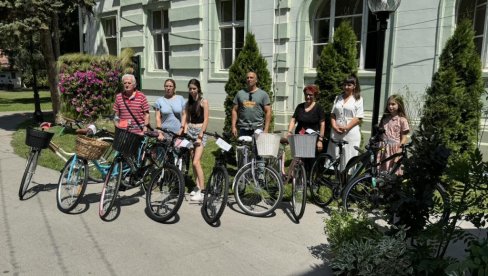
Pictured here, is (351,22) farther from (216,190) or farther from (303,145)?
(216,190)

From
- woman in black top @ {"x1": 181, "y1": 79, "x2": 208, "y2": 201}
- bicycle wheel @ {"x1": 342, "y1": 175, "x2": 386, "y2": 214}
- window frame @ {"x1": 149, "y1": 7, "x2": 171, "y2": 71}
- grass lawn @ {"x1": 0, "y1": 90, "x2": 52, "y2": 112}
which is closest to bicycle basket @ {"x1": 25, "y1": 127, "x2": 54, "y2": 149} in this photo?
woman in black top @ {"x1": 181, "y1": 79, "x2": 208, "y2": 201}

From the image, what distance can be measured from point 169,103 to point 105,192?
178 cm

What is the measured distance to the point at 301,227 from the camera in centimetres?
487

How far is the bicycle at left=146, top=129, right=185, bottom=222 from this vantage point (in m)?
4.86

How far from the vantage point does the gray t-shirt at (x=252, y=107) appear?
6.05 meters

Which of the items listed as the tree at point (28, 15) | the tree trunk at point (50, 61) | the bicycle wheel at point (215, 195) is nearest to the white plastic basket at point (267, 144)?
the bicycle wheel at point (215, 195)

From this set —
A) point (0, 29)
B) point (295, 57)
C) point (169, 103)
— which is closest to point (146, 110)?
point (169, 103)

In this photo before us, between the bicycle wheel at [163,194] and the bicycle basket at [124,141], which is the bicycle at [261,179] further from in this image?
the bicycle basket at [124,141]

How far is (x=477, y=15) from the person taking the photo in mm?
7305

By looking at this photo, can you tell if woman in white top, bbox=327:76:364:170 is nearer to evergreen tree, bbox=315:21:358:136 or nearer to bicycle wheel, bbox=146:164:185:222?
evergreen tree, bbox=315:21:358:136

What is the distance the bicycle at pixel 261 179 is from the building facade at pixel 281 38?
400cm

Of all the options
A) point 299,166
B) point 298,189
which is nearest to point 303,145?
point 299,166

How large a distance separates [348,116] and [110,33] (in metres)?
12.0

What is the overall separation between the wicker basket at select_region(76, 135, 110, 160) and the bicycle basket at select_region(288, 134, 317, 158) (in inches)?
90.9
